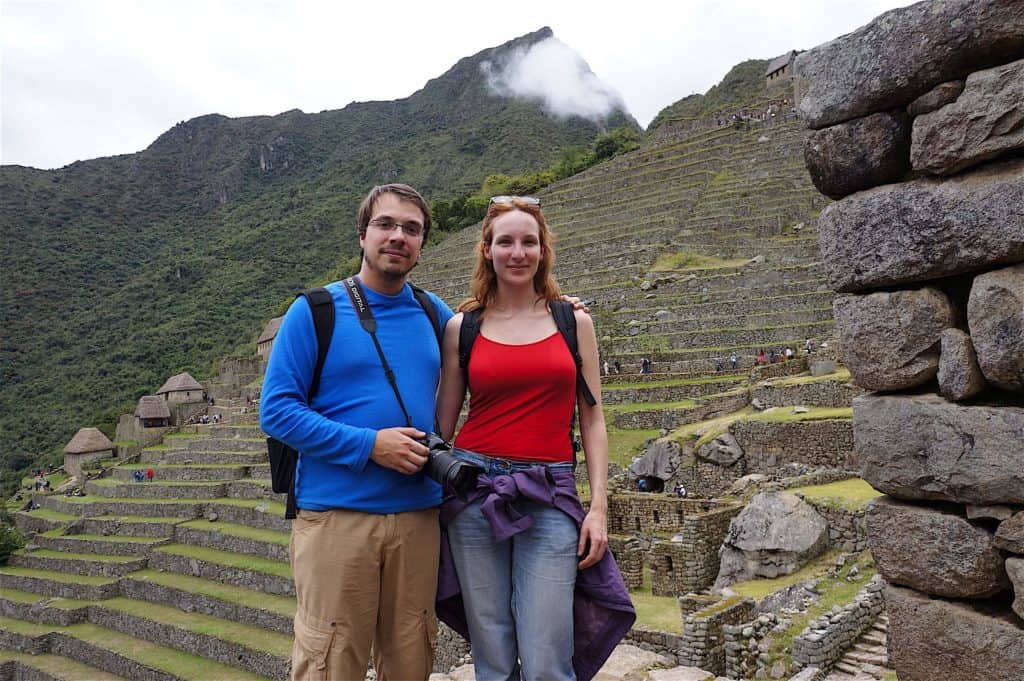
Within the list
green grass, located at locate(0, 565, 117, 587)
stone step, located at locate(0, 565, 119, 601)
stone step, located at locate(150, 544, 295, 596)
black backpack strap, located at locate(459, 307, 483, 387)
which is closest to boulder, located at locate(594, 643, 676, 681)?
black backpack strap, located at locate(459, 307, 483, 387)

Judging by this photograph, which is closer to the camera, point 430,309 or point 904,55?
point 904,55

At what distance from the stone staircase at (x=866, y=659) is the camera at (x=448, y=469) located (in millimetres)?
4675

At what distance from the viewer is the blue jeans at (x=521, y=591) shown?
2.79 metres

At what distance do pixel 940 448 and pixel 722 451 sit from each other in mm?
12747

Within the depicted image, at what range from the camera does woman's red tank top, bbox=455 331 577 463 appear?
9.49 ft

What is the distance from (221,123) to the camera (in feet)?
442

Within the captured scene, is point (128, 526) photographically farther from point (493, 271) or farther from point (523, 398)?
point (523, 398)

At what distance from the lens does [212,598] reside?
700 inches

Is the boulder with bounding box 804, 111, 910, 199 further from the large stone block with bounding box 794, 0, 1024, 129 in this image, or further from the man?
the man

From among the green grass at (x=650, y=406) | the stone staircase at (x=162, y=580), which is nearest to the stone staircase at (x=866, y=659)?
the stone staircase at (x=162, y=580)

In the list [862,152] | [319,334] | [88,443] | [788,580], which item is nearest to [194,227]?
[88,443]

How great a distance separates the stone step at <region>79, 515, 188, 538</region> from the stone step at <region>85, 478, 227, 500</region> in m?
1.14

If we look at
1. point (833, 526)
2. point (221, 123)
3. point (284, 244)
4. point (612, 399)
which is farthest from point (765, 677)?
point (221, 123)

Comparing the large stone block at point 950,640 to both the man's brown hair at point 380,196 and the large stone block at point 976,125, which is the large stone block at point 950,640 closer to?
the large stone block at point 976,125
